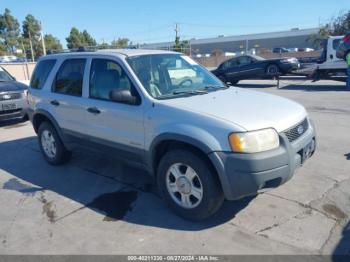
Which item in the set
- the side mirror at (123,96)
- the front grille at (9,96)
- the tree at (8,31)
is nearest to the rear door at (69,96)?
the side mirror at (123,96)

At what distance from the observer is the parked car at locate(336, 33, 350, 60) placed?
45.6 ft

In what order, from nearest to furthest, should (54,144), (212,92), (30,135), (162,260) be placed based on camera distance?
(162,260), (212,92), (54,144), (30,135)

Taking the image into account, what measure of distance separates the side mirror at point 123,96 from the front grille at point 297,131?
1.72m

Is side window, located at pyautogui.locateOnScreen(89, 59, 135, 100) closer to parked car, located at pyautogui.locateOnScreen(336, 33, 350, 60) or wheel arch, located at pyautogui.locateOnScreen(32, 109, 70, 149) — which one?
wheel arch, located at pyautogui.locateOnScreen(32, 109, 70, 149)

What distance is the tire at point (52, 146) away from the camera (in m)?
5.54

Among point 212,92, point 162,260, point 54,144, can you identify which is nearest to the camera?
point 162,260

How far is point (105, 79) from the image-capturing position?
4.46 m

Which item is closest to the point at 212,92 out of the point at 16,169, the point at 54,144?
the point at 54,144

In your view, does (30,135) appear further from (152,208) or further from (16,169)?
(152,208)

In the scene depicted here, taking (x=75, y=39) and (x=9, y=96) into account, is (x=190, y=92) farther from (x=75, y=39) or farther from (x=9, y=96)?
(x=75, y=39)

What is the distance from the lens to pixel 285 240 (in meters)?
3.26

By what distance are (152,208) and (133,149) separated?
2.46 ft

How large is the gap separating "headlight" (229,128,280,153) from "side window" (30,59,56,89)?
12.0ft

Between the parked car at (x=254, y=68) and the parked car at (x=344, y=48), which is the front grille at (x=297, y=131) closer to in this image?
the parked car at (x=344, y=48)
